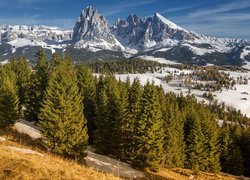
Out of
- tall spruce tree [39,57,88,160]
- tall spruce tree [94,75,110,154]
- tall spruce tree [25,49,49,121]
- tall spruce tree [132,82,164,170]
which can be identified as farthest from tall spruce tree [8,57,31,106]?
tall spruce tree [132,82,164,170]

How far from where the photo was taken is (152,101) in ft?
157

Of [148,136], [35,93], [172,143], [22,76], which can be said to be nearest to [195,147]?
[172,143]

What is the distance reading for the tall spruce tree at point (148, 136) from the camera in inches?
1818

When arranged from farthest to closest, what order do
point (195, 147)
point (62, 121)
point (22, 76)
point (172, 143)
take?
point (22, 76)
point (195, 147)
point (172, 143)
point (62, 121)

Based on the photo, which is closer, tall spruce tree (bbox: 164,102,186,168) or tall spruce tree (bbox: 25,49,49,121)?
tall spruce tree (bbox: 164,102,186,168)

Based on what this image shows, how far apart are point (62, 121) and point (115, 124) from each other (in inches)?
595

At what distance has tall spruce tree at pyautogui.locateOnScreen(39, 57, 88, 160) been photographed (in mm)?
39594

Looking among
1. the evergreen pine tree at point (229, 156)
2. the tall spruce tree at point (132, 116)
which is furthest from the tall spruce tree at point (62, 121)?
the evergreen pine tree at point (229, 156)

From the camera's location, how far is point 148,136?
4688 cm

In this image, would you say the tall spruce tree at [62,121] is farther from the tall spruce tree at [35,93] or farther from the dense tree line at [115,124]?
the tall spruce tree at [35,93]

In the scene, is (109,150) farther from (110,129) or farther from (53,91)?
(53,91)

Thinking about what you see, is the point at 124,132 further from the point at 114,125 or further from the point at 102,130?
the point at 102,130

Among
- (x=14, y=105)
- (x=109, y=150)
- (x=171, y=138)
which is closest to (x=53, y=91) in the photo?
(x=14, y=105)

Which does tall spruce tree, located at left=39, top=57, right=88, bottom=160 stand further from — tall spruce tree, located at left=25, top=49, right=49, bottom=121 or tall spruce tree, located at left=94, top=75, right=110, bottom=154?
tall spruce tree, located at left=25, top=49, right=49, bottom=121
